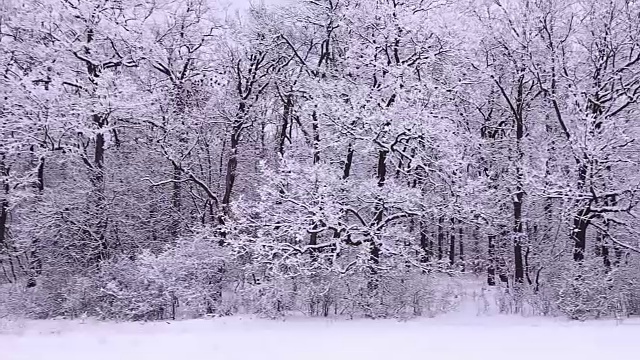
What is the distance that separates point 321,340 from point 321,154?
25.1 ft

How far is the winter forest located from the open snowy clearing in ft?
5.04

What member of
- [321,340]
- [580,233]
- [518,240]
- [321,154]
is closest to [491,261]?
[518,240]

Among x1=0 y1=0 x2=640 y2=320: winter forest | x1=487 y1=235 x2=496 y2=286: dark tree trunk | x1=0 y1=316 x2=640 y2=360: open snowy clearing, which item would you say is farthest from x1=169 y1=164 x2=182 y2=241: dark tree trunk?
x1=487 y1=235 x2=496 y2=286: dark tree trunk

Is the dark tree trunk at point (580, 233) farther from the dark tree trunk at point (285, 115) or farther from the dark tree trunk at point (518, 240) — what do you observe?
the dark tree trunk at point (285, 115)

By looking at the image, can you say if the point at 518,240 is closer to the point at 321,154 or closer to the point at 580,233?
the point at 580,233

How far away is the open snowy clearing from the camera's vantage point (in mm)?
7785

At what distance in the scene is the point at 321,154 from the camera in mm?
15695

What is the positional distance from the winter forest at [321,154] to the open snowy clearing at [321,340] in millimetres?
1535

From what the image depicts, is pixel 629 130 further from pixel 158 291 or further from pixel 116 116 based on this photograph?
pixel 116 116

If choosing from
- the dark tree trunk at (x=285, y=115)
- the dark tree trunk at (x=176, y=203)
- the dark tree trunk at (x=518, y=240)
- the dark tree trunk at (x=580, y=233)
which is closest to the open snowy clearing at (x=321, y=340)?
the dark tree trunk at (x=580, y=233)

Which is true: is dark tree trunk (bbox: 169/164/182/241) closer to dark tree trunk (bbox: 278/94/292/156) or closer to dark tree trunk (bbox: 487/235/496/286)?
dark tree trunk (bbox: 278/94/292/156)

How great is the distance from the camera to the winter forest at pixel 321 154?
42.5ft

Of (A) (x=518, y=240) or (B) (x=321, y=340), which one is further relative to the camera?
(A) (x=518, y=240)

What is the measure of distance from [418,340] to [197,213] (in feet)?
39.7
